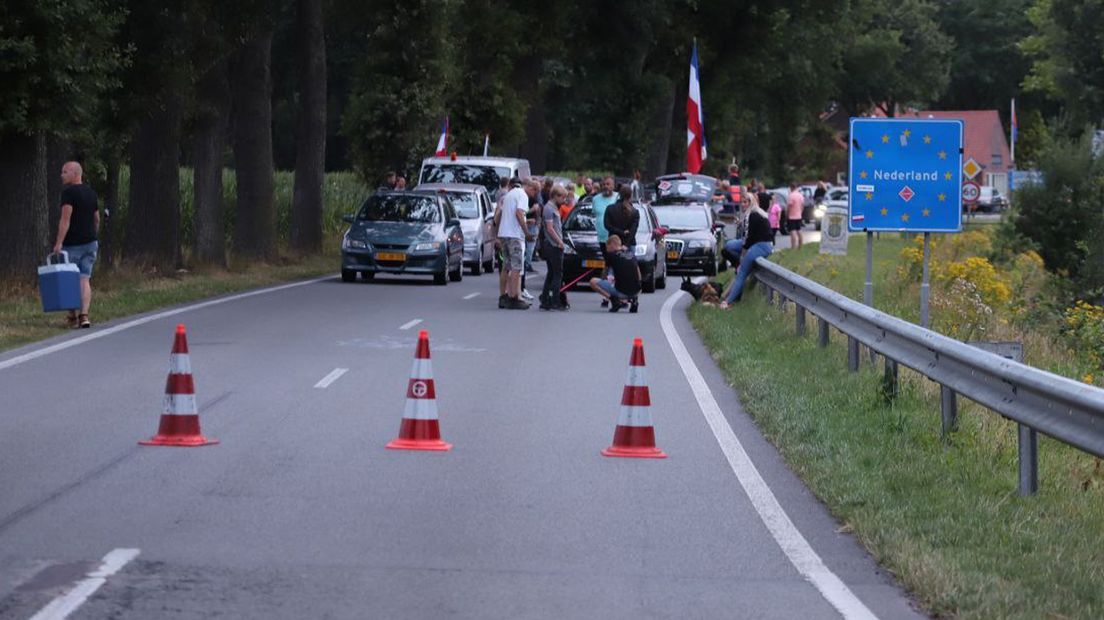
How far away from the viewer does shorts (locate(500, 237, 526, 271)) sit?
25016 millimetres

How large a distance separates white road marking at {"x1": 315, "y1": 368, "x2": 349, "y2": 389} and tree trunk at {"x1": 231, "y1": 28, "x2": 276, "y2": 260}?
17.8 meters

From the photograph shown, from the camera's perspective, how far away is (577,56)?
60344 mm

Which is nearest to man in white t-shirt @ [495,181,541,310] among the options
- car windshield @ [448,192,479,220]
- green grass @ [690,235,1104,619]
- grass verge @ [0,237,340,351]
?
grass verge @ [0,237,340,351]

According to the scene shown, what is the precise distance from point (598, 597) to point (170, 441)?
15.7 ft

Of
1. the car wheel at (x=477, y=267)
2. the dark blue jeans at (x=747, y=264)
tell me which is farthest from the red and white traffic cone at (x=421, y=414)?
the car wheel at (x=477, y=267)

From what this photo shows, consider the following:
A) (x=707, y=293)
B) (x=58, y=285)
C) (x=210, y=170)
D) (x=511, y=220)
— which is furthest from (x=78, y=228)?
(x=210, y=170)

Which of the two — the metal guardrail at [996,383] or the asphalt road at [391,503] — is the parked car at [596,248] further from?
the metal guardrail at [996,383]

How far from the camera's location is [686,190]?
155 feet

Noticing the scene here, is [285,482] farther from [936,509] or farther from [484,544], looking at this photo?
[936,509]

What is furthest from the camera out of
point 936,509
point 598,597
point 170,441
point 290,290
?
point 290,290

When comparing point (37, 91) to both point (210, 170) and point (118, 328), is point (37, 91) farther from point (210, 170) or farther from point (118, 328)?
point (210, 170)

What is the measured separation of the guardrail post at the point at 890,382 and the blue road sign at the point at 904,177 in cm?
319

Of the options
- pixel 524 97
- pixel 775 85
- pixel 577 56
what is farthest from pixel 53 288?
pixel 775 85

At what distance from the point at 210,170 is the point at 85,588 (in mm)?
25239
